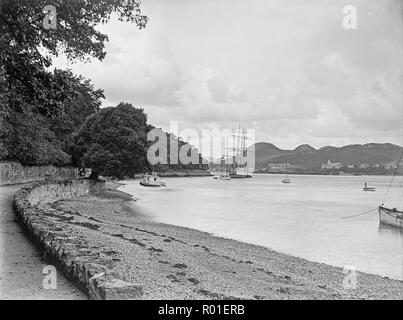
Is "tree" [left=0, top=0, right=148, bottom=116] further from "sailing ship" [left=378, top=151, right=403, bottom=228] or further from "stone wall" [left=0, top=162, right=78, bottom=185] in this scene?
"sailing ship" [left=378, top=151, right=403, bottom=228]

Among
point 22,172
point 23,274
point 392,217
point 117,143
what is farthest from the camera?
point 117,143

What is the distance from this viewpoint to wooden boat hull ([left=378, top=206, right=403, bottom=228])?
31.2 meters

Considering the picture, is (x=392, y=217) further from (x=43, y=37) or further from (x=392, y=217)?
(x=43, y=37)

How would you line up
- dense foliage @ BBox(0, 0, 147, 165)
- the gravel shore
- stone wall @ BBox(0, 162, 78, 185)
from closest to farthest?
the gravel shore → dense foliage @ BBox(0, 0, 147, 165) → stone wall @ BBox(0, 162, 78, 185)

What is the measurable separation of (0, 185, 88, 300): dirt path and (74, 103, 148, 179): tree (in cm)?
2735

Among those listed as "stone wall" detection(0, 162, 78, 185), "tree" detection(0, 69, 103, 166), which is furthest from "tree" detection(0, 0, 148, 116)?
"stone wall" detection(0, 162, 78, 185)

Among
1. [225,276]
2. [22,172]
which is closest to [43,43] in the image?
[225,276]

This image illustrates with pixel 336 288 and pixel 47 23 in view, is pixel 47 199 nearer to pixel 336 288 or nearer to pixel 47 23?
pixel 47 23

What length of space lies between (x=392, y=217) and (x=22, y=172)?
3118 cm

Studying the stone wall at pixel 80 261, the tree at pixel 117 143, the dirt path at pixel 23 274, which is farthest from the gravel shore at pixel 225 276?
the tree at pixel 117 143

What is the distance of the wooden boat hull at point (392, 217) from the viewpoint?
31.2 meters

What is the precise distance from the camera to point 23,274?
288 inches

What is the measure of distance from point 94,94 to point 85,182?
23990 mm
